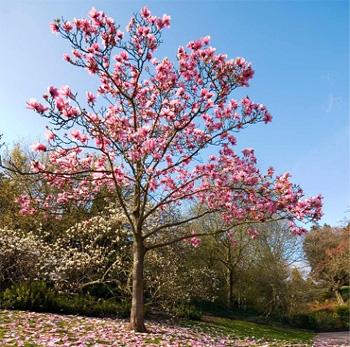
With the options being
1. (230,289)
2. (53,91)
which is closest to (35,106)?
(53,91)

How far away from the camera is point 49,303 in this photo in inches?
562

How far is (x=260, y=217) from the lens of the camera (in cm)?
1163

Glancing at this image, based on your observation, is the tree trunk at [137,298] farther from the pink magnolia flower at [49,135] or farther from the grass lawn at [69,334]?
the pink magnolia flower at [49,135]

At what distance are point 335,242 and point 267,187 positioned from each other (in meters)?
38.7

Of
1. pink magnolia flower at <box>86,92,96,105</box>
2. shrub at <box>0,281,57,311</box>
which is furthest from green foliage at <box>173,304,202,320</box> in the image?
pink magnolia flower at <box>86,92,96,105</box>

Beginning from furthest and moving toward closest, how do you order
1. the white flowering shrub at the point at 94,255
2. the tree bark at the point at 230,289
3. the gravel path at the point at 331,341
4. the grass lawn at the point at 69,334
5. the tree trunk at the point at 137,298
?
the tree bark at the point at 230,289
the white flowering shrub at the point at 94,255
the gravel path at the point at 331,341
the tree trunk at the point at 137,298
the grass lawn at the point at 69,334

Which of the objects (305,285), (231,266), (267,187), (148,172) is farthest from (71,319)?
(305,285)

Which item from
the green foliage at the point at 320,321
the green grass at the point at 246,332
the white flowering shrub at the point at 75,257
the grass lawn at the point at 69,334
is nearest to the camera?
the grass lawn at the point at 69,334

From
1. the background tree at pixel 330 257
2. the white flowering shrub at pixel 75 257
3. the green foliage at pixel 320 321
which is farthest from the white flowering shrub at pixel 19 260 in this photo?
the background tree at pixel 330 257

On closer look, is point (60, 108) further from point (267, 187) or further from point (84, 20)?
point (267, 187)

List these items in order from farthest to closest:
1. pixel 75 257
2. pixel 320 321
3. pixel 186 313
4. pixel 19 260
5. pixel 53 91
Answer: pixel 320 321
pixel 186 313
pixel 75 257
pixel 19 260
pixel 53 91

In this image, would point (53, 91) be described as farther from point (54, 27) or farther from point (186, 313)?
point (186, 313)

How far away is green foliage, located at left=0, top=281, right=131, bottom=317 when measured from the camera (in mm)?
13562

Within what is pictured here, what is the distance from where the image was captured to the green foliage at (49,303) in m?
13.6
